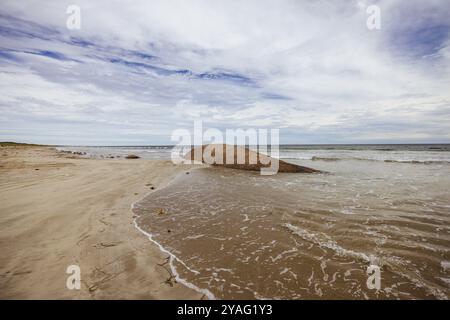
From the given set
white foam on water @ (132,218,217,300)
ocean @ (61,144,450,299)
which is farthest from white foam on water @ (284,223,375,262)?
white foam on water @ (132,218,217,300)

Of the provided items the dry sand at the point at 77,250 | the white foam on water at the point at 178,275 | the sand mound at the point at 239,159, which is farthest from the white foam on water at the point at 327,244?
the sand mound at the point at 239,159

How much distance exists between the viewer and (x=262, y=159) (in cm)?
1291

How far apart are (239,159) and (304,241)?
31.2ft

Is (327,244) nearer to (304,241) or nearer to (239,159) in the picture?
(304,241)

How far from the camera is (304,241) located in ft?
12.3

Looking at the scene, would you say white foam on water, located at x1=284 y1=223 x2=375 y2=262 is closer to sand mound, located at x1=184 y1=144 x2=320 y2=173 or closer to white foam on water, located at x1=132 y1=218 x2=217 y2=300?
white foam on water, located at x1=132 y1=218 x2=217 y2=300

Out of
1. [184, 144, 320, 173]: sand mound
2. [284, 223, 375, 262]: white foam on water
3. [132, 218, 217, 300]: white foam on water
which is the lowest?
[132, 218, 217, 300]: white foam on water

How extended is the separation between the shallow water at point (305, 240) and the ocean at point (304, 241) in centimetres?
1

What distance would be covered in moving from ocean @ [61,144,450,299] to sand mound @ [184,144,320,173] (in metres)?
5.03

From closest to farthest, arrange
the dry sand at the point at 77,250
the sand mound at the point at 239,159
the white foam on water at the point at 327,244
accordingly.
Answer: the dry sand at the point at 77,250, the white foam on water at the point at 327,244, the sand mound at the point at 239,159

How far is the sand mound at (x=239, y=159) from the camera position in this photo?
12.1 metres

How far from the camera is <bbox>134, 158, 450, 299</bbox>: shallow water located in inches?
104

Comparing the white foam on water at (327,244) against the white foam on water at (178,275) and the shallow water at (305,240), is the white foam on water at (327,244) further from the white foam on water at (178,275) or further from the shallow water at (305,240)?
the white foam on water at (178,275)
